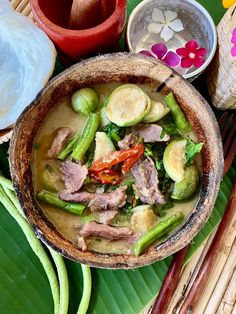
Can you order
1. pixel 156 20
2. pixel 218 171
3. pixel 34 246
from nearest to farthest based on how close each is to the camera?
1. pixel 218 171
2. pixel 34 246
3. pixel 156 20

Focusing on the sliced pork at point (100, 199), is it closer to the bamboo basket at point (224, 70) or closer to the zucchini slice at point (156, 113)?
the zucchini slice at point (156, 113)

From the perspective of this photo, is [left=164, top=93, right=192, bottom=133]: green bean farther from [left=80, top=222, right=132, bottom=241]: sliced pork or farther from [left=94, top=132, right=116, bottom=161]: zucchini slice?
[left=80, top=222, right=132, bottom=241]: sliced pork

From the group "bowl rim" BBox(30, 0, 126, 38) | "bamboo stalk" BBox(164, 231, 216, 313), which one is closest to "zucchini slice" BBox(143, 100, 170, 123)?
"bowl rim" BBox(30, 0, 126, 38)

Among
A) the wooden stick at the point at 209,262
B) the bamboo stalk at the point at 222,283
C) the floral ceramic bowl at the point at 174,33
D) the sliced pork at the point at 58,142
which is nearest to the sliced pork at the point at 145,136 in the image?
the sliced pork at the point at 58,142

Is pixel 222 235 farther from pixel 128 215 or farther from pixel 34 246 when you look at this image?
pixel 34 246

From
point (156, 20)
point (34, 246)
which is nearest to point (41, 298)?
point (34, 246)

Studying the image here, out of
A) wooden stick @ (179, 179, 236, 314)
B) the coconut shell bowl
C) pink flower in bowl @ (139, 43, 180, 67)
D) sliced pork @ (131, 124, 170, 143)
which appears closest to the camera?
the coconut shell bowl
